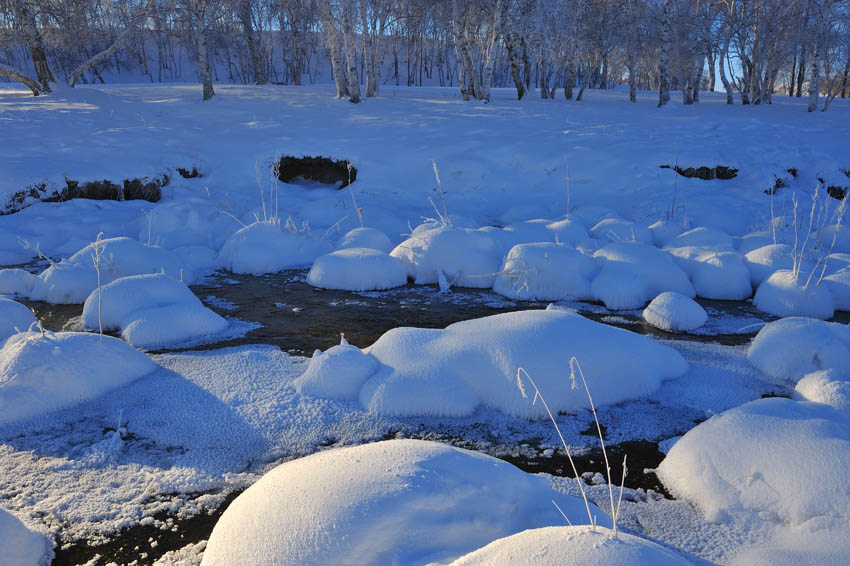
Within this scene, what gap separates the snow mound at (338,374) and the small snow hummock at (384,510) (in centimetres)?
110

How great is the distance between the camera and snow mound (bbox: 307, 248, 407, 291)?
5699 millimetres

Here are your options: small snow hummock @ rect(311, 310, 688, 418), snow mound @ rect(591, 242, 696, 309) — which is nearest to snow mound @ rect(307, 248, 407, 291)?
snow mound @ rect(591, 242, 696, 309)

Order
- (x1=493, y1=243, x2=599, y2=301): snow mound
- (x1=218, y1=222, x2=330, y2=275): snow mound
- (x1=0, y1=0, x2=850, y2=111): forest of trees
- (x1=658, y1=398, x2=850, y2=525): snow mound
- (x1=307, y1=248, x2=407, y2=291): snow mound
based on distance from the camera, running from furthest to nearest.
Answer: (x1=0, y1=0, x2=850, y2=111): forest of trees, (x1=218, y1=222, x2=330, y2=275): snow mound, (x1=307, y1=248, x2=407, y2=291): snow mound, (x1=493, y1=243, x2=599, y2=301): snow mound, (x1=658, y1=398, x2=850, y2=525): snow mound

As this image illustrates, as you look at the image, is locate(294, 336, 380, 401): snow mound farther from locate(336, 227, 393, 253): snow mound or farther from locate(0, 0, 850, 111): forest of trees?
locate(0, 0, 850, 111): forest of trees

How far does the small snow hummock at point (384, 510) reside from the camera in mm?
1841

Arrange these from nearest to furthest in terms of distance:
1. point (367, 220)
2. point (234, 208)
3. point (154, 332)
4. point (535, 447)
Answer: point (535, 447) < point (154, 332) < point (367, 220) < point (234, 208)

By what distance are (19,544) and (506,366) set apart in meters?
2.31

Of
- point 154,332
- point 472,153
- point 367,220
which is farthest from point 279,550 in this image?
point 472,153

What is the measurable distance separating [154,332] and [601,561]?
3643mm

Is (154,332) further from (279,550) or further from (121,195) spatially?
(121,195)

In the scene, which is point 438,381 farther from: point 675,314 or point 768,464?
point 675,314

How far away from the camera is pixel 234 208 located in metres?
8.04

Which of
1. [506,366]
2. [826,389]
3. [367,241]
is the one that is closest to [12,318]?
[367,241]

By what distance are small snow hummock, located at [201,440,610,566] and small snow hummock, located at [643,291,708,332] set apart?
8.96 ft
